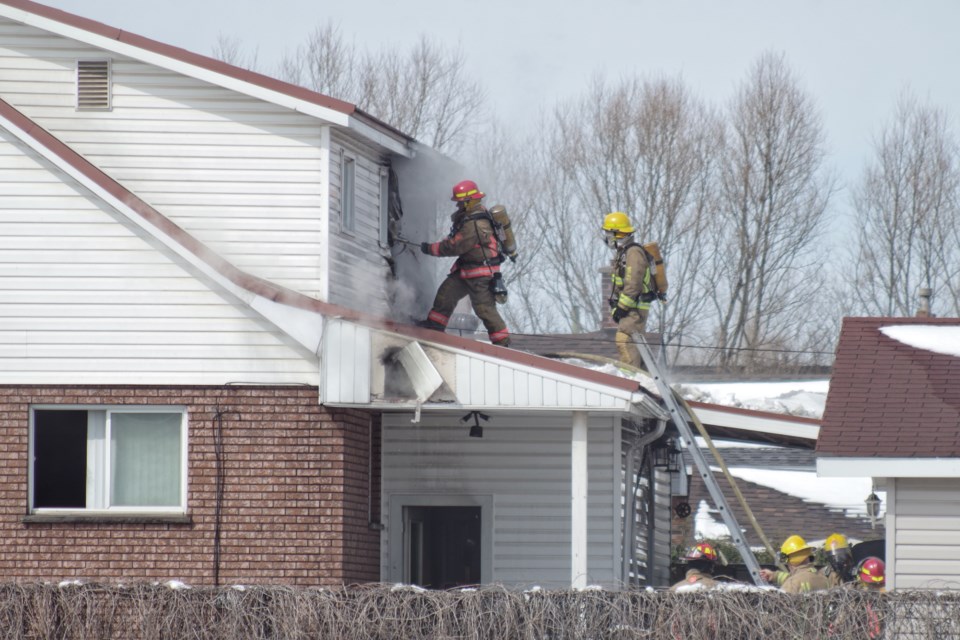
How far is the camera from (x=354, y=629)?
1262 centimetres

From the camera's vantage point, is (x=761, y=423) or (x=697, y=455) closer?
(x=697, y=455)

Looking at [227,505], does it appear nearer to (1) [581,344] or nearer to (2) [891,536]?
(2) [891,536]

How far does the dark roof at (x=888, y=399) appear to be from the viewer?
14.2 m

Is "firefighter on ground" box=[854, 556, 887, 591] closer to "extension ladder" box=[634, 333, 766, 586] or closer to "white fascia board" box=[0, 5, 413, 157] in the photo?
"extension ladder" box=[634, 333, 766, 586]

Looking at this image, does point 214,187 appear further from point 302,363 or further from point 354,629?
point 354,629

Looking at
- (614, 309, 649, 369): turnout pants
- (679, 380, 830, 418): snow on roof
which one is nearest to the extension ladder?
(614, 309, 649, 369): turnout pants

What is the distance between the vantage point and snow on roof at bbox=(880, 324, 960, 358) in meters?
15.5

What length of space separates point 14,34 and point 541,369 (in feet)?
21.4

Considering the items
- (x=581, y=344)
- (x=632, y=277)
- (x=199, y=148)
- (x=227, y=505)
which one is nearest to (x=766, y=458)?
(x=581, y=344)

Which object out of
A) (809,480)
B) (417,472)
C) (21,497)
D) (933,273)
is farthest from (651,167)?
(21,497)

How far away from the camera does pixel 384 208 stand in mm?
17438

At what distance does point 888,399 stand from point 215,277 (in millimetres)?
6593

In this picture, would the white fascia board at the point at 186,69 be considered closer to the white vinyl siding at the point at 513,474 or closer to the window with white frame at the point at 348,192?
the window with white frame at the point at 348,192

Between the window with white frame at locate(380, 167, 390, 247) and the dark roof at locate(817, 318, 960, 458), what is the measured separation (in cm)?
514
